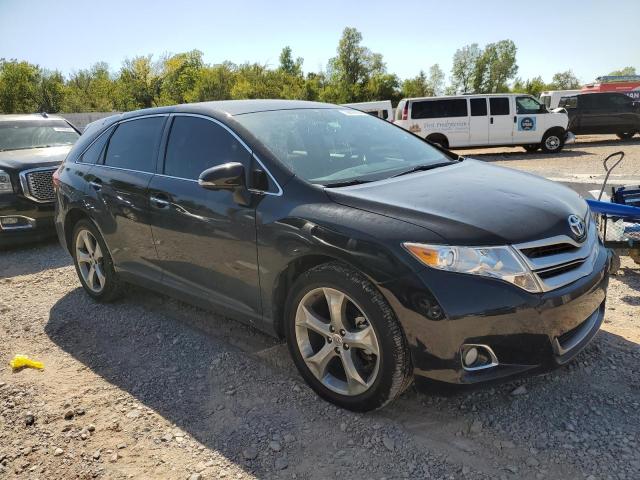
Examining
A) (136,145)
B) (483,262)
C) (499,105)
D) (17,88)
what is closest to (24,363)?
(136,145)

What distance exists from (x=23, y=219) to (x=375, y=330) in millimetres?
6195

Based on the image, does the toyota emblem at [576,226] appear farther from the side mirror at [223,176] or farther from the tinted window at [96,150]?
the tinted window at [96,150]

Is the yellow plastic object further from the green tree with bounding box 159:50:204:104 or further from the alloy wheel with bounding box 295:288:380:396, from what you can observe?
the green tree with bounding box 159:50:204:104

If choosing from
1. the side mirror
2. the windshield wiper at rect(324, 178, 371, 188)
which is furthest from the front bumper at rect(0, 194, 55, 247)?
the windshield wiper at rect(324, 178, 371, 188)

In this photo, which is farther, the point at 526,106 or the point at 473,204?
the point at 526,106

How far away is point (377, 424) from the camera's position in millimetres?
2682

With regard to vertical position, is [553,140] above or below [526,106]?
below

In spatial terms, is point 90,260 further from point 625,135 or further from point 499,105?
point 625,135

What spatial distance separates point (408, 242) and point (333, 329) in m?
0.65

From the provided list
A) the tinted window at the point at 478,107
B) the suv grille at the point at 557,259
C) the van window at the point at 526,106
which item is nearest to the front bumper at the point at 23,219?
the suv grille at the point at 557,259

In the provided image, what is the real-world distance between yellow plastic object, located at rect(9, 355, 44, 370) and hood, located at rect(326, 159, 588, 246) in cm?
243

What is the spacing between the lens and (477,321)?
2.31 meters

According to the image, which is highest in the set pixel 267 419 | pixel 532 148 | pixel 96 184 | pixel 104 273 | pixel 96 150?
pixel 96 150

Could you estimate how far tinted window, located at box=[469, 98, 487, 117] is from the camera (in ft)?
56.0
